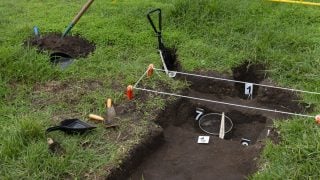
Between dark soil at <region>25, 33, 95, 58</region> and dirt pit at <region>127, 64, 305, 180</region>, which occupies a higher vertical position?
dark soil at <region>25, 33, 95, 58</region>

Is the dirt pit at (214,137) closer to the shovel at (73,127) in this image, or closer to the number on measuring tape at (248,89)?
the number on measuring tape at (248,89)

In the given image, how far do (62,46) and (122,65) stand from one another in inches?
33.5

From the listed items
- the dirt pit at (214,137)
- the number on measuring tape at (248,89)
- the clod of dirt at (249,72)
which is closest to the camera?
the dirt pit at (214,137)

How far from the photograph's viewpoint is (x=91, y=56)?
17.2 ft

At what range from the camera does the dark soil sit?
209 inches

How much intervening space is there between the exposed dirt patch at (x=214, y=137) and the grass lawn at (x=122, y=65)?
176mm

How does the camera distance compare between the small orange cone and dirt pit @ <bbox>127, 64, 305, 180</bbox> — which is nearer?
dirt pit @ <bbox>127, 64, 305, 180</bbox>

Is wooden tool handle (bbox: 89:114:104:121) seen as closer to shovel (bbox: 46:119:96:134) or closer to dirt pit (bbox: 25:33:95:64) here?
shovel (bbox: 46:119:96:134)

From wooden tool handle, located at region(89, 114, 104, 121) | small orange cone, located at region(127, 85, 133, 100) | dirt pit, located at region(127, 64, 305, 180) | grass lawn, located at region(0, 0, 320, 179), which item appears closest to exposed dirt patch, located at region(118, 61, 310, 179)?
dirt pit, located at region(127, 64, 305, 180)

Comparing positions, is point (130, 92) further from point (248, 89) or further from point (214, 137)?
point (248, 89)

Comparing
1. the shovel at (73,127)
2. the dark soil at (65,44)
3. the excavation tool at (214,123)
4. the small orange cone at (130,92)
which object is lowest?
the excavation tool at (214,123)

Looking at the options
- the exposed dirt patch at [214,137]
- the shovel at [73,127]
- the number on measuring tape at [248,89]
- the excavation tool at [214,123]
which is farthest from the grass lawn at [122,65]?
the excavation tool at [214,123]

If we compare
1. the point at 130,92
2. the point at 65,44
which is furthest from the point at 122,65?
the point at 65,44

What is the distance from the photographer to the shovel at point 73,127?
391 cm
